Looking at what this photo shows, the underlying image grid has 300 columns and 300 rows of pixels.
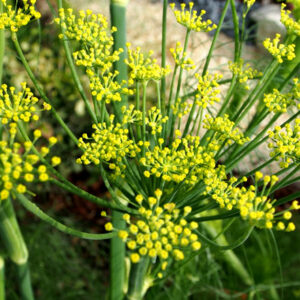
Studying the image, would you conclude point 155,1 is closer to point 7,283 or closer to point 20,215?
point 20,215

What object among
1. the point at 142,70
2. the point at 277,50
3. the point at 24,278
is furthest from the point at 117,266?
the point at 277,50

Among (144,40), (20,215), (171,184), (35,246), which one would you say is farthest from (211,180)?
(144,40)

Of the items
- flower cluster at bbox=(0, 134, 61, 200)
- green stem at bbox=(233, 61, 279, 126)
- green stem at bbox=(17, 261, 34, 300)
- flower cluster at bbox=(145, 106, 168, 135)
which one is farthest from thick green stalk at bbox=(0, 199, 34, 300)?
green stem at bbox=(233, 61, 279, 126)

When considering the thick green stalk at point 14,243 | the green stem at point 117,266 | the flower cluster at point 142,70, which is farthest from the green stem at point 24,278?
the flower cluster at point 142,70

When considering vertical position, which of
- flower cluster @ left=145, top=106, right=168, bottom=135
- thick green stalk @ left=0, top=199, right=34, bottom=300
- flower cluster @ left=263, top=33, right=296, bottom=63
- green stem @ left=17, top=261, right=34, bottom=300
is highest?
flower cluster @ left=263, top=33, right=296, bottom=63

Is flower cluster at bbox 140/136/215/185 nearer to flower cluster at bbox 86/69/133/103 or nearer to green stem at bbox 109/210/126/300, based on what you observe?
flower cluster at bbox 86/69/133/103

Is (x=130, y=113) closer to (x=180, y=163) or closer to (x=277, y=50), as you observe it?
(x=180, y=163)
